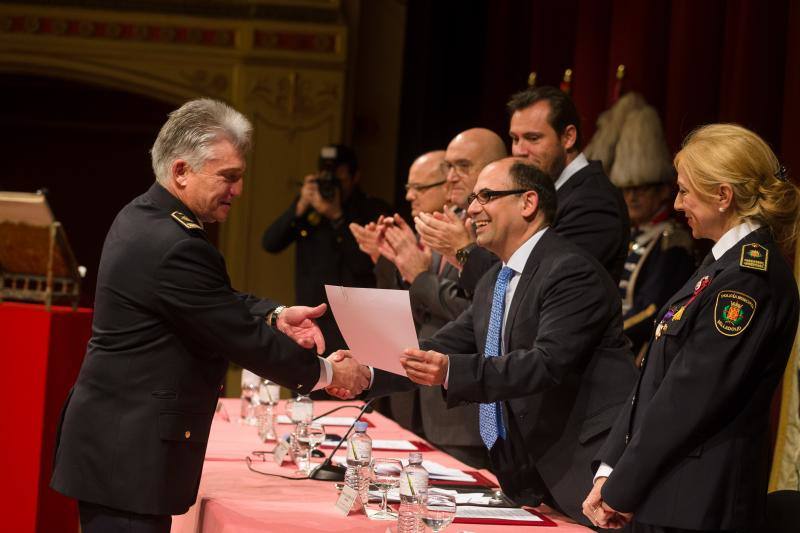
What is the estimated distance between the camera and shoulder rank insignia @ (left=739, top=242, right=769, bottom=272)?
2057mm

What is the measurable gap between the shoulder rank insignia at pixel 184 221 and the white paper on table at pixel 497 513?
2.67ft

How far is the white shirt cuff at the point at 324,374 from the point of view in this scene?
2.52m

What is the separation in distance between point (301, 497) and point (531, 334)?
665mm

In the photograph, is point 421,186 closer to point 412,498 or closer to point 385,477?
point 385,477

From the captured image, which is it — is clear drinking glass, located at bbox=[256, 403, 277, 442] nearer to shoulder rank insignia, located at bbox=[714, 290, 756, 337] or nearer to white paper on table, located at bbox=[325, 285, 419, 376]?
white paper on table, located at bbox=[325, 285, 419, 376]

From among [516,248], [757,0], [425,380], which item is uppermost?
[757,0]

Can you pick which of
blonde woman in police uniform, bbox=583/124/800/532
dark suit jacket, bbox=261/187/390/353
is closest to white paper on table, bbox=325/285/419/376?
blonde woman in police uniform, bbox=583/124/800/532

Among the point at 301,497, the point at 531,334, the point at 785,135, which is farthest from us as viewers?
the point at 785,135

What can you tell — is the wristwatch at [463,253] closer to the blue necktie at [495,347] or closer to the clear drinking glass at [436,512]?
the blue necktie at [495,347]

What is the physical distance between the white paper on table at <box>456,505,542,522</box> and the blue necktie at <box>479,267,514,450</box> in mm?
267

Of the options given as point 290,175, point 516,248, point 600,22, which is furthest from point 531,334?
point 290,175

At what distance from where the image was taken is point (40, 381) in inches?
144

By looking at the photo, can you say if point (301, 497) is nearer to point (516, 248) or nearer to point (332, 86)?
point (516, 248)

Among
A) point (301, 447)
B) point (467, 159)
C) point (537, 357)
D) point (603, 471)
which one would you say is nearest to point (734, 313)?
point (603, 471)
